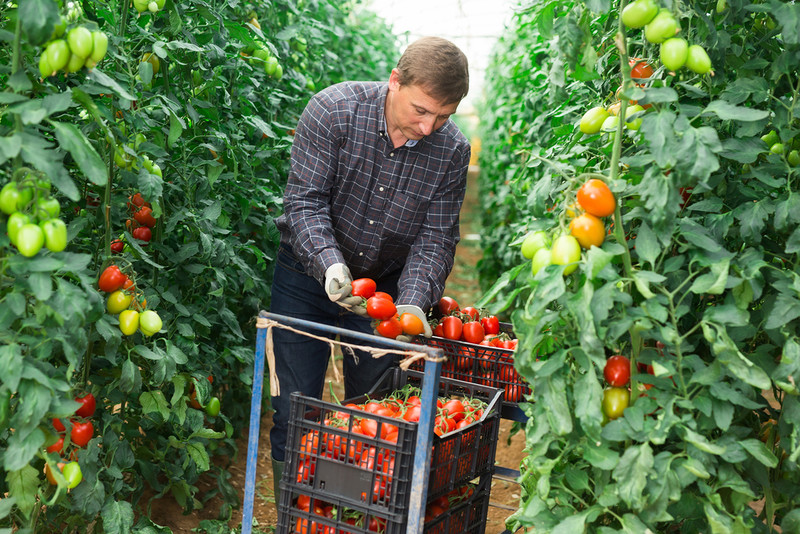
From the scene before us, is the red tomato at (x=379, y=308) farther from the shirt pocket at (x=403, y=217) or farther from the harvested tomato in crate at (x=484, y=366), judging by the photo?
the shirt pocket at (x=403, y=217)

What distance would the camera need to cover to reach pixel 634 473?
157 cm

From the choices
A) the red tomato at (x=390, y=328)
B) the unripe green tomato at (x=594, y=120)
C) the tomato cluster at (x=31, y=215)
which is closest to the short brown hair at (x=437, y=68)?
the unripe green tomato at (x=594, y=120)

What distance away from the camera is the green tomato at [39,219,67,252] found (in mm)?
1582

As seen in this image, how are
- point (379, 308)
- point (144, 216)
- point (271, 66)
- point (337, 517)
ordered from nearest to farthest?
1. point (337, 517)
2. point (379, 308)
3. point (144, 216)
4. point (271, 66)

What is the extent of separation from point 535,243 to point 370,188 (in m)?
1.10

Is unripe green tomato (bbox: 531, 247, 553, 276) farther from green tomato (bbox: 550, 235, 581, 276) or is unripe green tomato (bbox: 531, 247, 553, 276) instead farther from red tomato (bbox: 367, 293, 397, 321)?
red tomato (bbox: 367, 293, 397, 321)

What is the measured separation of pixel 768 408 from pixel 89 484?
1724 millimetres

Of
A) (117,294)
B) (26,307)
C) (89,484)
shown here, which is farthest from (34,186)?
(89,484)

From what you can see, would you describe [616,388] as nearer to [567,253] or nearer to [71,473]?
[567,253]

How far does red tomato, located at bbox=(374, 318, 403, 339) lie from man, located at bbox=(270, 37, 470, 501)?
9cm

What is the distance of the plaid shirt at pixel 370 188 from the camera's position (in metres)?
2.60

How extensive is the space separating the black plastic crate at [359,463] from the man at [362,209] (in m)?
0.53

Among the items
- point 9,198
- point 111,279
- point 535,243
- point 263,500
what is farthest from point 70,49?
point 263,500

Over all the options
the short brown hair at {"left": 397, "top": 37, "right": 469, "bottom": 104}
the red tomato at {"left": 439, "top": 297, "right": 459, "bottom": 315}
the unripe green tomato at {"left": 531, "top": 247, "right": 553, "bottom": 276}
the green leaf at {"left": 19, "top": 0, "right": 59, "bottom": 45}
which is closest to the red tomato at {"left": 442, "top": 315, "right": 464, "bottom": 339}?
the red tomato at {"left": 439, "top": 297, "right": 459, "bottom": 315}
